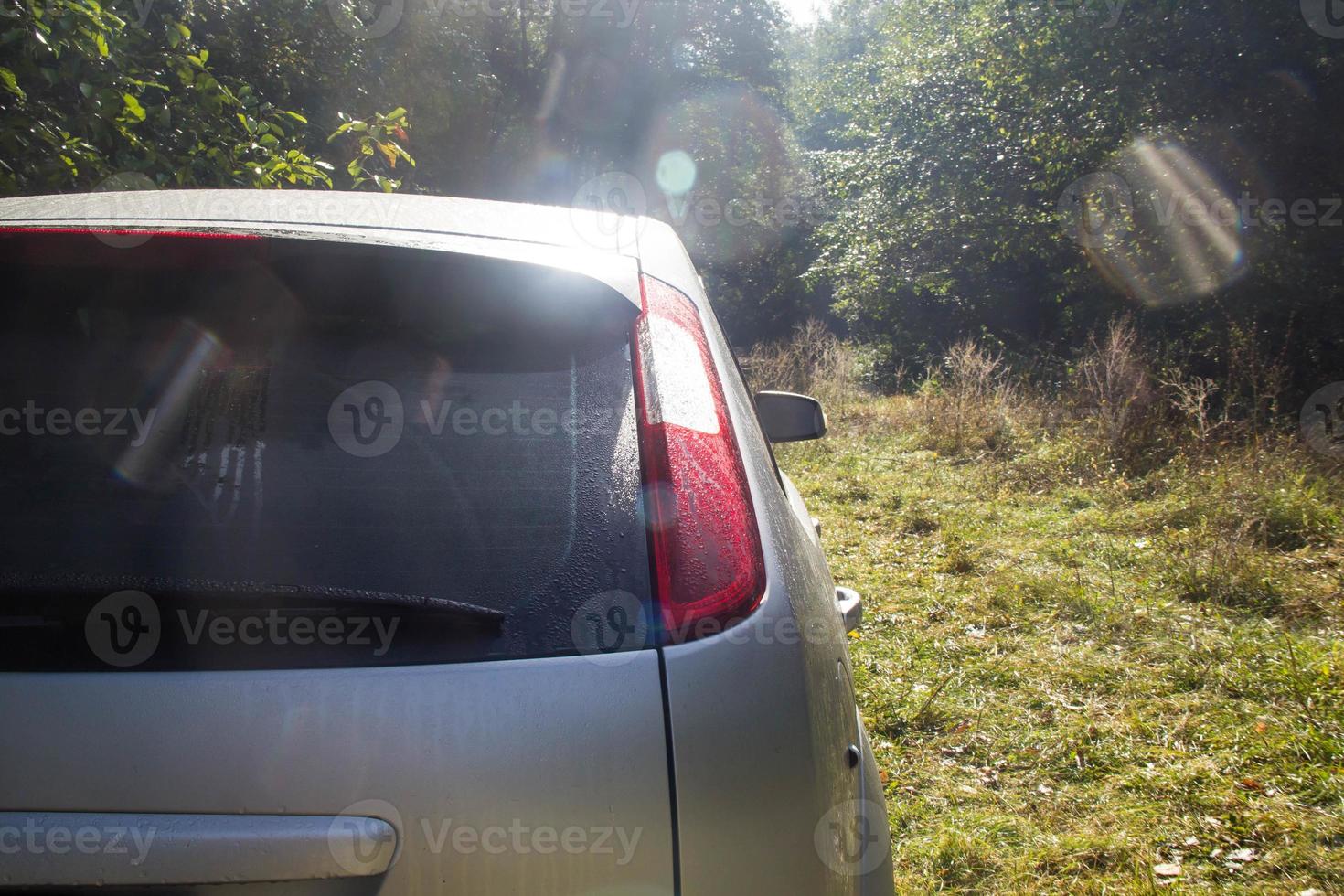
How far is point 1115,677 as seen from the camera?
14.5 feet

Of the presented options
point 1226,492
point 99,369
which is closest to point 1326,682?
point 1226,492

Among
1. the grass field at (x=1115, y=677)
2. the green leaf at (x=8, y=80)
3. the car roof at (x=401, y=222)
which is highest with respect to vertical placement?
the green leaf at (x=8, y=80)

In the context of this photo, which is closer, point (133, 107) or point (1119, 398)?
point (133, 107)

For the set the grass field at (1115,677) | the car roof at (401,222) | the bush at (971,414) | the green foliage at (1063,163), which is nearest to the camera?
the car roof at (401,222)

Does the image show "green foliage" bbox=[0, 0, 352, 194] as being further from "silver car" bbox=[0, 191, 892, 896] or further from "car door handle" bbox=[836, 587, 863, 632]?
"car door handle" bbox=[836, 587, 863, 632]

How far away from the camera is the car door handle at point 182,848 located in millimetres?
1087

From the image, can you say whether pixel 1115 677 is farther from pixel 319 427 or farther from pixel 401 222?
pixel 319 427

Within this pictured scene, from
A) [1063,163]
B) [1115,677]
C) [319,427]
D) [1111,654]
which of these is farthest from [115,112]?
[1063,163]

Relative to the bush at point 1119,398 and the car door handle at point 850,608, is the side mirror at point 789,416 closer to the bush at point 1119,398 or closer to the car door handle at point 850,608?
the car door handle at point 850,608

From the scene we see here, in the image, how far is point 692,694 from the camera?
119 centimetres

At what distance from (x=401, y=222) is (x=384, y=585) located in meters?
0.70

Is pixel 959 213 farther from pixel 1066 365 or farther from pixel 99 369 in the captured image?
pixel 99 369

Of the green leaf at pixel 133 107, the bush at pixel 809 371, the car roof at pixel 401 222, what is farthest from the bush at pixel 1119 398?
the green leaf at pixel 133 107

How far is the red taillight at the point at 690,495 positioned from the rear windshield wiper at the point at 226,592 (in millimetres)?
238
